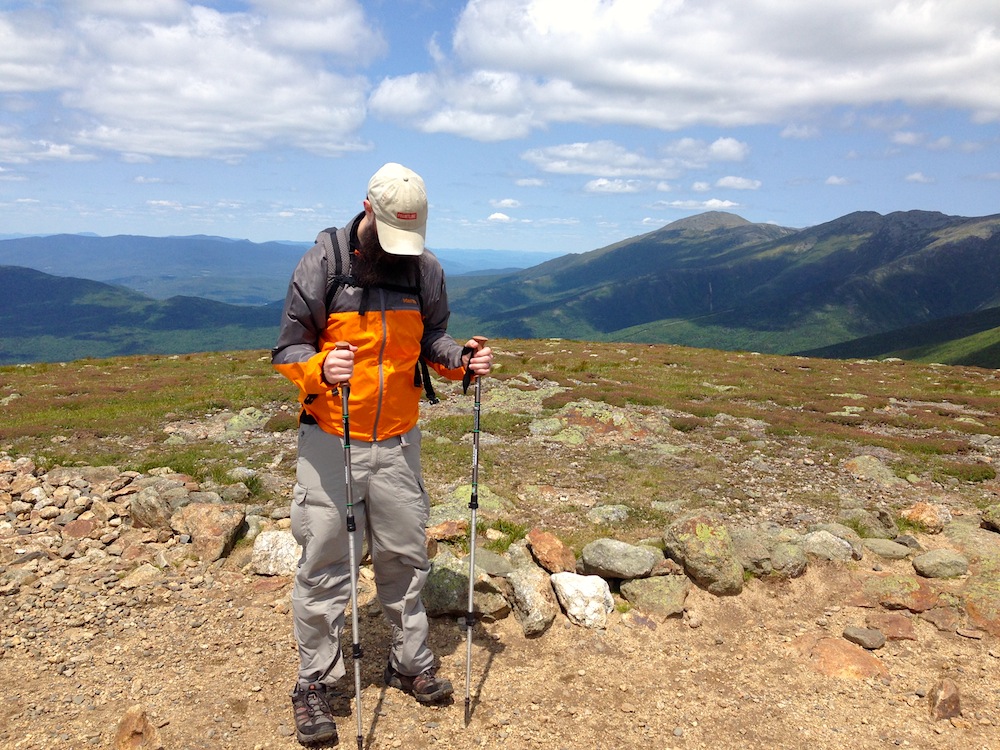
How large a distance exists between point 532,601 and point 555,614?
37 centimetres

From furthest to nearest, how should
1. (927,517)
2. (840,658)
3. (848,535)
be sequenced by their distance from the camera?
(927,517), (848,535), (840,658)

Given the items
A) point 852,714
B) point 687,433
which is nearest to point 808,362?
point 687,433

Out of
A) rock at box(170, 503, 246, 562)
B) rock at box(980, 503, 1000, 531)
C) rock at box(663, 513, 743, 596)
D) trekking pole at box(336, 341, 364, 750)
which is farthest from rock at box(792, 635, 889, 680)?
rock at box(170, 503, 246, 562)

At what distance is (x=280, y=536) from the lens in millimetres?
9484

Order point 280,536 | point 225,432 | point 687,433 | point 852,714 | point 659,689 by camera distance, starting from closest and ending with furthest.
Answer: point 852,714
point 659,689
point 280,536
point 225,432
point 687,433

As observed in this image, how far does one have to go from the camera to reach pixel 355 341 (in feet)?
19.1

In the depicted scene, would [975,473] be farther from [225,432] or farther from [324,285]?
[225,432]

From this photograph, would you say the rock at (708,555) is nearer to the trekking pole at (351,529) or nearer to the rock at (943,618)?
the rock at (943,618)

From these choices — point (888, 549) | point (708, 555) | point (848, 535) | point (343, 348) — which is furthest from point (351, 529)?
point (888, 549)

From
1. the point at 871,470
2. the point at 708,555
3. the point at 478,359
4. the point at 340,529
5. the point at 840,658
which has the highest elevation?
the point at 478,359

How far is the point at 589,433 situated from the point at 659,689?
497 inches

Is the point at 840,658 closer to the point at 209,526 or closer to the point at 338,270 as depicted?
the point at 338,270

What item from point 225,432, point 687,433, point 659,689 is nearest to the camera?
point 659,689

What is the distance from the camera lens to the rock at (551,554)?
30.1ft
